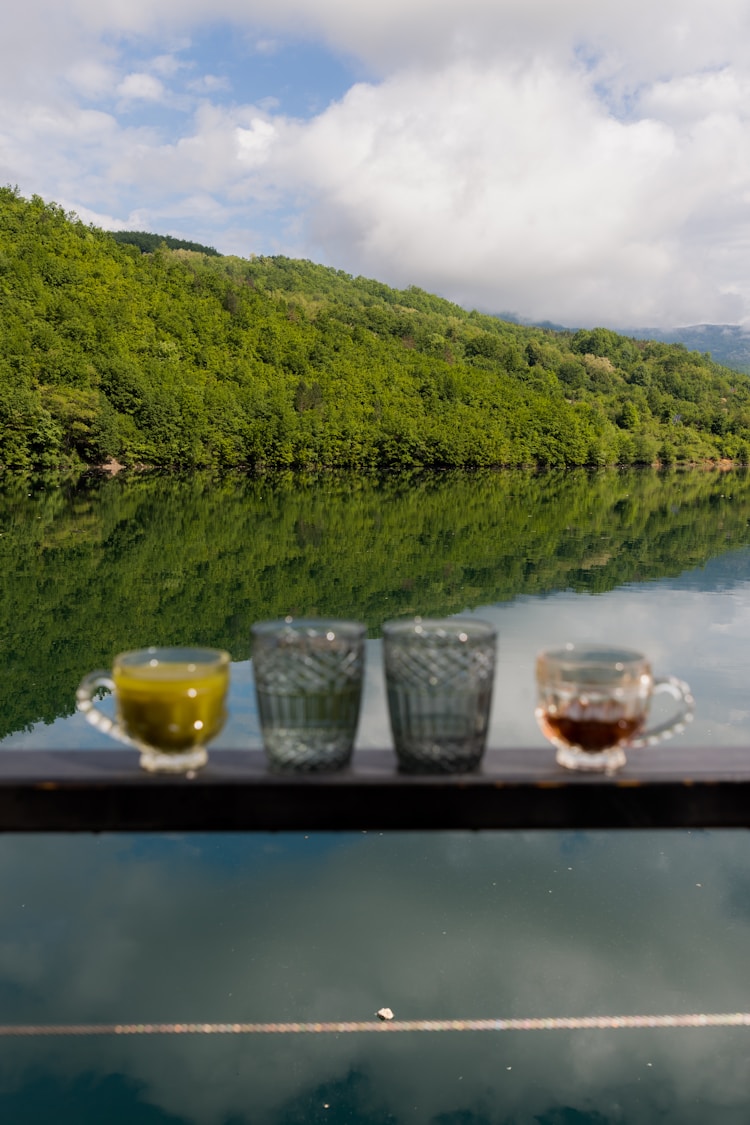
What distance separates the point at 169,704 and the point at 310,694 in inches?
8.8

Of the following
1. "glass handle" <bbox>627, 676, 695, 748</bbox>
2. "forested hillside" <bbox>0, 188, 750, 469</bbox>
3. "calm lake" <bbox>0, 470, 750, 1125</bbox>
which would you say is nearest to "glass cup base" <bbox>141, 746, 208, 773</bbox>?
"glass handle" <bbox>627, 676, 695, 748</bbox>

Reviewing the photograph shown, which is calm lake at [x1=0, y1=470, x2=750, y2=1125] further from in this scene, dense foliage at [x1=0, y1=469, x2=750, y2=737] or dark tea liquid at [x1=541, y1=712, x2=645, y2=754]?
dark tea liquid at [x1=541, y1=712, x2=645, y2=754]

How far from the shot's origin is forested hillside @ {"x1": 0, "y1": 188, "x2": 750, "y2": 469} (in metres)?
59.3

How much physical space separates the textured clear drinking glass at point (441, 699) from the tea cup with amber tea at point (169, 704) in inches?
11.7

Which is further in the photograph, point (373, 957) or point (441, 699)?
point (373, 957)

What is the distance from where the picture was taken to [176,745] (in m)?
1.60

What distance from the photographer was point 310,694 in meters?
1.60

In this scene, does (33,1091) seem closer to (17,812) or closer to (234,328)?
(17,812)

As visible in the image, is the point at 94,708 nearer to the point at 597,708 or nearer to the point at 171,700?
the point at 171,700

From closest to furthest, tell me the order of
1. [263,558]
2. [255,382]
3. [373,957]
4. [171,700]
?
1. [171,700]
2. [373,957]
3. [263,558]
4. [255,382]

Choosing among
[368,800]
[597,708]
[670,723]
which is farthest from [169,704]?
[670,723]

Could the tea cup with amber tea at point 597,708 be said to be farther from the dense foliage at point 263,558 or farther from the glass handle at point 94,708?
the dense foliage at point 263,558

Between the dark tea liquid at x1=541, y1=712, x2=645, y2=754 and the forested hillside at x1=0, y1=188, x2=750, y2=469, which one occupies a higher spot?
the forested hillside at x1=0, y1=188, x2=750, y2=469

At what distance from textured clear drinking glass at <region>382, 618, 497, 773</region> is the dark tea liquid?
130 mm
